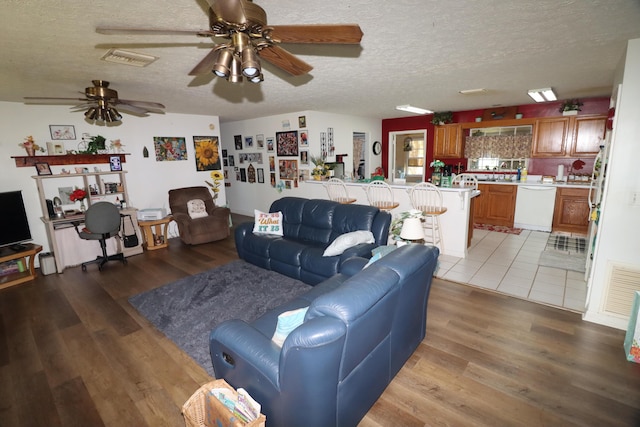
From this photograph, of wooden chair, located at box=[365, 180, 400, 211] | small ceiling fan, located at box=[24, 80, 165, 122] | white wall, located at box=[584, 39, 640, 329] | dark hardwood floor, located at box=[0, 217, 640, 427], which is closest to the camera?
dark hardwood floor, located at box=[0, 217, 640, 427]

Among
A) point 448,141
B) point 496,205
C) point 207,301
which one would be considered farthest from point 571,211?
point 207,301

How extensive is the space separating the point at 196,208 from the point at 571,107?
7.13m

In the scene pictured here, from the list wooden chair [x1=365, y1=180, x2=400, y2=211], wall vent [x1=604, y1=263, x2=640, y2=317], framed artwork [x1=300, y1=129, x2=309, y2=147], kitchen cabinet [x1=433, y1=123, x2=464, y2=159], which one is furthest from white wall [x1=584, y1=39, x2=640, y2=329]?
framed artwork [x1=300, y1=129, x2=309, y2=147]

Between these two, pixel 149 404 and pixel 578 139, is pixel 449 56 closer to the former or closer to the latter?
pixel 149 404

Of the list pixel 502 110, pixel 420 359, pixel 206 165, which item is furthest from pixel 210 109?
pixel 502 110

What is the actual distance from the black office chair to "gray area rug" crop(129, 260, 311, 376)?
147cm

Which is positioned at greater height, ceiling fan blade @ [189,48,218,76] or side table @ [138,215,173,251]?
ceiling fan blade @ [189,48,218,76]

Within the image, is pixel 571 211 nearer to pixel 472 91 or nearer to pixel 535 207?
pixel 535 207

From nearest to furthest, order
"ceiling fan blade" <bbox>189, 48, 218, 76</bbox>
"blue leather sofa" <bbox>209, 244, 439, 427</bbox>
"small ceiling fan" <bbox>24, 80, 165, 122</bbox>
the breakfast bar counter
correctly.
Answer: "blue leather sofa" <bbox>209, 244, 439, 427</bbox>
"ceiling fan blade" <bbox>189, 48, 218, 76</bbox>
"small ceiling fan" <bbox>24, 80, 165, 122</bbox>
the breakfast bar counter

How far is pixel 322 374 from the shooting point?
1.34m

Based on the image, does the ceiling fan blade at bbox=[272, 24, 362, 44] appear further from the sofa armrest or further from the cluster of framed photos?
the cluster of framed photos

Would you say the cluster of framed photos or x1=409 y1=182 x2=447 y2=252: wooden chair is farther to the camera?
the cluster of framed photos

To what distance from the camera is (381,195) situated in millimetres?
5078

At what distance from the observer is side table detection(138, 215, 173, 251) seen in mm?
5105
